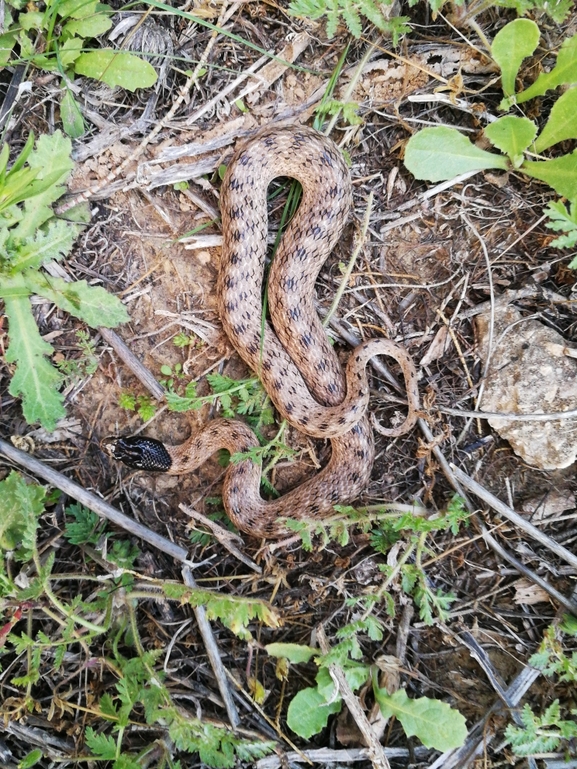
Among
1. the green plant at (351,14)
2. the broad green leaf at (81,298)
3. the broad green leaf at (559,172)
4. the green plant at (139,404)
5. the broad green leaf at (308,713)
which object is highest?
the green plant at (351,14)

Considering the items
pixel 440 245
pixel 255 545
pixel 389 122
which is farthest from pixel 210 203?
pixel 255 545

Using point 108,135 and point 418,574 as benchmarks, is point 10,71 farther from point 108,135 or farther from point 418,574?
point 418,574

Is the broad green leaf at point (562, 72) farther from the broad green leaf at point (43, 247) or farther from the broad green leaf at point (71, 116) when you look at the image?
the broad green leaf at point (43, 247)

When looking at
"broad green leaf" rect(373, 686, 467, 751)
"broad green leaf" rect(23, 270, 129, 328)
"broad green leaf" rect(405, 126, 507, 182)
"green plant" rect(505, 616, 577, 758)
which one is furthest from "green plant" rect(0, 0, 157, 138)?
"green plant" rect(505, 616, 577, 758)

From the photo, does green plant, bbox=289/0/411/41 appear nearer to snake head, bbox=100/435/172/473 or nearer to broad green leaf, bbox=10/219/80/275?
broad green leaf, bbox=10/219/80/275

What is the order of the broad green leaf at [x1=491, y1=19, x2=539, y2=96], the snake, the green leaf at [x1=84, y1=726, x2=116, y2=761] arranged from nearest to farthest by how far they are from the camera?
the green leaf at [x1=84, y1=726, x2=116, y2=761] < the broad green leaf at [x1=491, y1=19, x2=539, y2=96] < the snake

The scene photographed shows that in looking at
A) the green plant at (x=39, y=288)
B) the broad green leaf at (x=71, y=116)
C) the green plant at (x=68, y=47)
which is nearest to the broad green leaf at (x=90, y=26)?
the green plant at (x=68, y=47)
